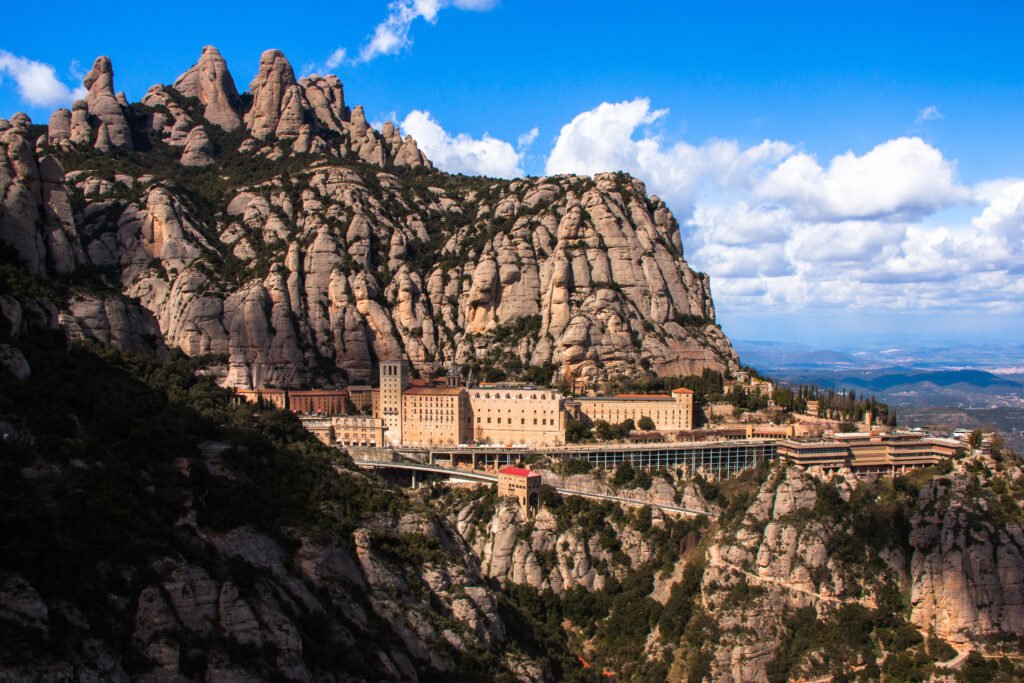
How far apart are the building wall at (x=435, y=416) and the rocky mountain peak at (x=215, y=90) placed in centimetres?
9490

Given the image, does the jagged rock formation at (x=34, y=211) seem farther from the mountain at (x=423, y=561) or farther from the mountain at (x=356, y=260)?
the mountain at (x=356, y=260)

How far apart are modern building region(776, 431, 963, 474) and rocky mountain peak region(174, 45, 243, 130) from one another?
13006 centimetres

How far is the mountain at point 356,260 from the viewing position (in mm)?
121625

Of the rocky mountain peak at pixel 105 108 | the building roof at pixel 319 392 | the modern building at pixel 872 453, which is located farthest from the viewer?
the rocky mountain peak at pixel 105 108

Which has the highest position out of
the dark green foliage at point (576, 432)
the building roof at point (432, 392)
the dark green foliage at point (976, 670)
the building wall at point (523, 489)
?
the building roof at point (432, 392)

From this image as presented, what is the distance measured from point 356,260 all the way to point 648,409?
2221 inches

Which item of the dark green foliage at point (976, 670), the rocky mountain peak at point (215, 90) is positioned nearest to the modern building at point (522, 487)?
the dark green foliage at point (976, 670)

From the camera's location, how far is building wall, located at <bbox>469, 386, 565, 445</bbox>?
101 m

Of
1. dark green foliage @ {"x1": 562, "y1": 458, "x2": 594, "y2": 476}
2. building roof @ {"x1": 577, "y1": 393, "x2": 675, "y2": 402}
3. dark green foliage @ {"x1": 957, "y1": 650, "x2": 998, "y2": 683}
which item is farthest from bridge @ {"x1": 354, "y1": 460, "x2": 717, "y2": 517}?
dark green foliage @ {"x1": 957, "y1": 650, "x2": 998, "y2": 683}

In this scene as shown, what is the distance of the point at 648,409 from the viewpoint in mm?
103438

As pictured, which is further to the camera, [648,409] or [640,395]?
[640,395]

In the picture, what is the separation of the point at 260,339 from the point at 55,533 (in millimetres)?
80850

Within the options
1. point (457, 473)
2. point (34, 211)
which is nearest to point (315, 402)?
point (457, 473)

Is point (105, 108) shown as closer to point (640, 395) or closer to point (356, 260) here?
point (356, 260)
